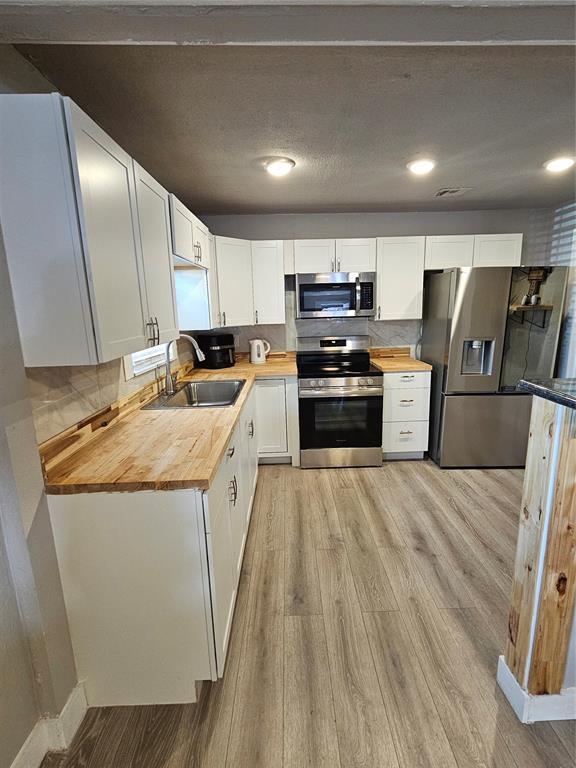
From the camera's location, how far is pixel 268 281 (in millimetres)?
3270

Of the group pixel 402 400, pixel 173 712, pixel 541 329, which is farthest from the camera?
pixel 402 400

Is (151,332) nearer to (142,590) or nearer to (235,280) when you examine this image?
(142,590)

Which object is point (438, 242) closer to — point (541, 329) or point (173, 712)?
point (541, 329)

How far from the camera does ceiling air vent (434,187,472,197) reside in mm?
2731

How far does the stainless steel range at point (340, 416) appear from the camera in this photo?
3033mm

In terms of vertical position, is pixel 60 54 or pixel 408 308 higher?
pixel 60 54

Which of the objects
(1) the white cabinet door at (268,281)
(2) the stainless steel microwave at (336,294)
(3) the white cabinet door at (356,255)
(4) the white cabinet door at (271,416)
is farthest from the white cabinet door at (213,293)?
(3) the white cabinet door at (356,255)

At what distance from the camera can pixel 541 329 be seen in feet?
9.57

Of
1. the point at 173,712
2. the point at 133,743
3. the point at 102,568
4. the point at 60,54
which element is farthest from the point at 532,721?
the point at 60,54

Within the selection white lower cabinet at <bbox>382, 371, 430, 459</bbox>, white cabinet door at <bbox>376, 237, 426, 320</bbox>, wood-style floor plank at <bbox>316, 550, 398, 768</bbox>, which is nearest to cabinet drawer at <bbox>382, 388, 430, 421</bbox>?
white lower cabinet at <bbox>382, 371, 430, 459</bbox>

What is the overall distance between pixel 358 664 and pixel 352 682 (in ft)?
0.27

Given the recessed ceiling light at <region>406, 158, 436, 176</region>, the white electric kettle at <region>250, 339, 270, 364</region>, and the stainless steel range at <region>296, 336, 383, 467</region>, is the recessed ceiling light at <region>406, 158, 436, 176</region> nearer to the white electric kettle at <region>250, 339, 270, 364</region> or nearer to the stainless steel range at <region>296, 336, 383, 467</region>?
the stainless steel range at <region>296, 336, 383, 467</region>

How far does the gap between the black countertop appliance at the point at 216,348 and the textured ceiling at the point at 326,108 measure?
1237 mm

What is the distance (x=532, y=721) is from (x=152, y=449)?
5.74ft
